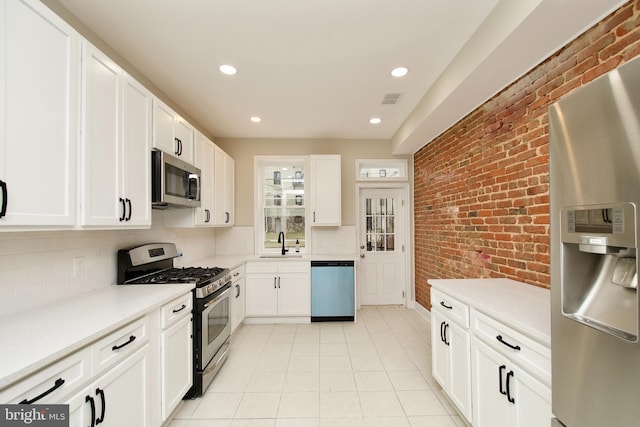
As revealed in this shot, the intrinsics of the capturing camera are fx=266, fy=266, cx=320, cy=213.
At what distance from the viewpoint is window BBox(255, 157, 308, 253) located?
4547 mm

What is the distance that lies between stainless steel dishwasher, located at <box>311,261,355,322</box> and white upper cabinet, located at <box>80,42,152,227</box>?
2436 mm

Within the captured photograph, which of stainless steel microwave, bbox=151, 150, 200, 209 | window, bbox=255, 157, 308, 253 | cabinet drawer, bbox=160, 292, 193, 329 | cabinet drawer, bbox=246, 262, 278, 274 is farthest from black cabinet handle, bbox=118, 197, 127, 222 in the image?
window, bbox=255, 157, 308, 253

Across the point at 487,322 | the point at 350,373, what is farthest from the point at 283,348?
the point at 487,322

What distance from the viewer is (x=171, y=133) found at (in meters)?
2.44

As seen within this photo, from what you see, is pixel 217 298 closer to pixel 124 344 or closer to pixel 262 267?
pixel 124 344

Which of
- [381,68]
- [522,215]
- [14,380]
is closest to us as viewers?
[14,380]

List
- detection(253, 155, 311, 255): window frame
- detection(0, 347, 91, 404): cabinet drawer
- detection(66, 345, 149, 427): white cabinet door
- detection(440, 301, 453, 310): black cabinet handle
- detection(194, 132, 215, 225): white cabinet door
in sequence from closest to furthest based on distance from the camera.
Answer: detection(0, 347, 91, 404): cabinet drawer < detection(66, 345, 149, 427): white cabinet door < detection(440, 301, 453, 310): black cabinet handle < detection(194, 132, 215, 225): white cabinet door < detection(253, 155, 311, 255): window frame

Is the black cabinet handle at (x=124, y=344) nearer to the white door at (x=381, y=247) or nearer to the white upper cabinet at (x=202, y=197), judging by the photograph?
the white upper cabinet at (x=202, y=197)

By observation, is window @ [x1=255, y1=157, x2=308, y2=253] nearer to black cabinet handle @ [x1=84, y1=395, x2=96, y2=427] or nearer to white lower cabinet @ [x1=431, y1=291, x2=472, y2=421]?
white lower cabinet @ [x1=431, y1=291, x2=472, y2=421]

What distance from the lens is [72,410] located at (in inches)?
43.3

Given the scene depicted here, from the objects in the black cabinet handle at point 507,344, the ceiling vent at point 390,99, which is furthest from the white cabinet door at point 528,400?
the ceiling vent at point 390,99

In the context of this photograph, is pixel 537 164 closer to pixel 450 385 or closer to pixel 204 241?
pixel 450 385

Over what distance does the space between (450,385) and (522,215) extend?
139cm

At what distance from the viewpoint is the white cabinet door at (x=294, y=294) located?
151 inches
